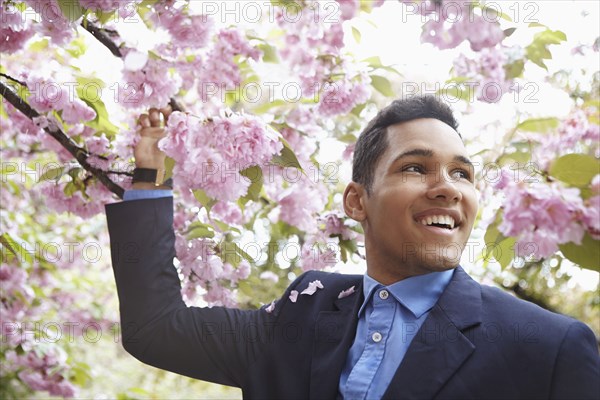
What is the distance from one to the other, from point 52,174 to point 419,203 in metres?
1.48

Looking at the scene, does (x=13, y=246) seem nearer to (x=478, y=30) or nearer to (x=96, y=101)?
(x=96, y=101)

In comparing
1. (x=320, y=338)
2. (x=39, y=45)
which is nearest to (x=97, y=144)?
(x=39, y=45)

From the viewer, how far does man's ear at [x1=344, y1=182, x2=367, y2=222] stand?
1.89m

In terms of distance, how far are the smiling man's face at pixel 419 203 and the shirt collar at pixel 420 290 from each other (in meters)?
0.03

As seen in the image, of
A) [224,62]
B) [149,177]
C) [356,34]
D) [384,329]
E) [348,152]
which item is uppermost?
[356,34]

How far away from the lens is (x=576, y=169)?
1292mm

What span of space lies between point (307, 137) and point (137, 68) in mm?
812

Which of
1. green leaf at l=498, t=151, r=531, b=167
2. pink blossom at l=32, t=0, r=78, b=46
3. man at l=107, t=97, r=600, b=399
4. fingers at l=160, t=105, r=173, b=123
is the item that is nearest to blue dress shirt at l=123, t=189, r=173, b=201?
man at l=107, t=97, r=600, b=399

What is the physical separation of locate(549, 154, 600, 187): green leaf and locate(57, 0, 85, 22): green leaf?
4.45ft

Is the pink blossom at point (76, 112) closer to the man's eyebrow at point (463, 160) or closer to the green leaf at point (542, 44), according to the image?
the man's eyebrow at point (463, 160)

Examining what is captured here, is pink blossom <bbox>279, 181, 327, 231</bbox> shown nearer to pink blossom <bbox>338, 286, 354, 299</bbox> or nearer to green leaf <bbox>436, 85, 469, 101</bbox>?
green leaf <bbox>436, 85, 469, 101</bbox>

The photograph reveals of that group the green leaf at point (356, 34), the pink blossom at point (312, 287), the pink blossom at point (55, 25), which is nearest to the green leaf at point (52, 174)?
the pink blossom at point (55, 25)

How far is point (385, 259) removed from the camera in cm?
174

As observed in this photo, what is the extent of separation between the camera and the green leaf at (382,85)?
2.72 m
